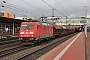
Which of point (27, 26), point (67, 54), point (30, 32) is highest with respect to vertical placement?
point (27, 26)

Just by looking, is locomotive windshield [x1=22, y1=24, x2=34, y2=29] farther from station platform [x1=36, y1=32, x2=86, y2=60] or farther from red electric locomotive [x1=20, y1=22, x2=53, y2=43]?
station platform [x1=36, y1=32, x2=86, y2=60]

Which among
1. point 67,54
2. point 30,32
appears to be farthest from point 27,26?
point 67,54

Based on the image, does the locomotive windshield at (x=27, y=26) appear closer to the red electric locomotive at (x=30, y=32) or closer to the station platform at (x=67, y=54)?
the red electric locomotive at (x=30, y=32)

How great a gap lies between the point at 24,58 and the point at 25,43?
810 cm

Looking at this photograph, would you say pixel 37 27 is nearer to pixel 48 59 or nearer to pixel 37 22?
pixel 37 22

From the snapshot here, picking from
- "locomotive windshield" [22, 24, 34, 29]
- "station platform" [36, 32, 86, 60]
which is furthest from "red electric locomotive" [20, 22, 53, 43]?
"station platform" [36, 32, 86, 60]

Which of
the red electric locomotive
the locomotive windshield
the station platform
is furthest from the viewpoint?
the locomotive windshield

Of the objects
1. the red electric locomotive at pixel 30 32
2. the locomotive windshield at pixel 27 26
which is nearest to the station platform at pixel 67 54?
the red electric locomotive at pixel 30 32

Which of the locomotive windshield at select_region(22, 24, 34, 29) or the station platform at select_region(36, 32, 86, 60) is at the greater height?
the locomotive windshield at select_region(22, 24, 34, 29)

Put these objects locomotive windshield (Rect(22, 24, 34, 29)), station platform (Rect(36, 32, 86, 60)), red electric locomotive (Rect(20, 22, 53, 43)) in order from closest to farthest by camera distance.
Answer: station platform (Rect(36, 32, 86, 60)) < red electric locomotive (Rect(20, 22, 53, 43)) < locomotive windshield (Rect(22, 24, 34, 29))

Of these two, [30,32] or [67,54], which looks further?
[30,32]

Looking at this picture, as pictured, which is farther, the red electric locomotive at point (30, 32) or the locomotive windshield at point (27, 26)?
the locomotive windshield at point (27, 26)

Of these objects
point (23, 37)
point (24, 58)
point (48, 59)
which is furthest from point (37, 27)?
point (48, 59)

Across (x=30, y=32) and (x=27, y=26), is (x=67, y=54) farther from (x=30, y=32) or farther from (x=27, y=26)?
(x=27, y=26)
